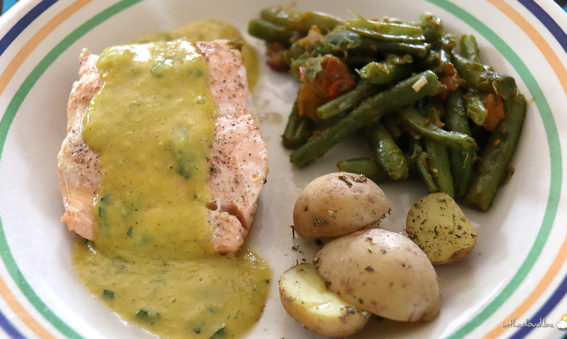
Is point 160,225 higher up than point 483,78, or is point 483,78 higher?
point 483,78

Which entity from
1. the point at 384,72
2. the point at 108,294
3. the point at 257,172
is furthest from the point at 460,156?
the point at 108,294

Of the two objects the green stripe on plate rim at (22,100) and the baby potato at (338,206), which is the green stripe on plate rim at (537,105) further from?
the baby potato at (338,206)

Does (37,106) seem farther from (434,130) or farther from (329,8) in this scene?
(434,130)

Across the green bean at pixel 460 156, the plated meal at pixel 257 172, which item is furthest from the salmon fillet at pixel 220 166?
the green bean at pixel 460 156

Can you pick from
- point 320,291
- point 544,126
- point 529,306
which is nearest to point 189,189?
point 320,291

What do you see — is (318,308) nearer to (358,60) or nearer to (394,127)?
(394,127)

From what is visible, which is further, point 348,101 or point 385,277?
point 348,101
